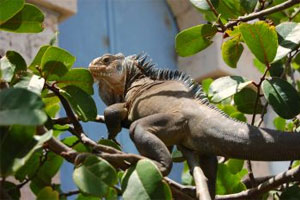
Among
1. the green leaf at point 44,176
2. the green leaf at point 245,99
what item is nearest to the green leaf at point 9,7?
the green leaf at point 44,176

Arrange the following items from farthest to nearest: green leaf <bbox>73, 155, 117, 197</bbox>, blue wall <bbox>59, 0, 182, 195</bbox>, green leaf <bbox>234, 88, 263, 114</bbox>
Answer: blue wall <bbox>59, 0, 182, 195</bbox>, green leaf <bbox>234, 88, 263, 114</bbox>, green leaf <bbox>73, 155, 117, 197</bbox>

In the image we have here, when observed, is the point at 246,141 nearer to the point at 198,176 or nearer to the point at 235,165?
the point at 198,176

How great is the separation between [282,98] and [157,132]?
0.83ft

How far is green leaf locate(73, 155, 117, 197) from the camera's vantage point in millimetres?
826

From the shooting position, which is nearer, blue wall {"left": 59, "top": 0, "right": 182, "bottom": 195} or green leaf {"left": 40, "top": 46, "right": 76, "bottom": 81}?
green leaf {"left": 40, "top": 46, "right": 76, "bottom": 81}

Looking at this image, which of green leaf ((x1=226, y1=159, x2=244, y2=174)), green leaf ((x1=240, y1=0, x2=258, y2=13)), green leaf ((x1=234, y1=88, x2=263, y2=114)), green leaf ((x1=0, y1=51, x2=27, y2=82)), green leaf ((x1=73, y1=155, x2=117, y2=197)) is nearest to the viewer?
green leaf ((x1=73, y1=155, x2=117, y2=197))

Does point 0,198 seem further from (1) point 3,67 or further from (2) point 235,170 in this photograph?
(2) point 235,170

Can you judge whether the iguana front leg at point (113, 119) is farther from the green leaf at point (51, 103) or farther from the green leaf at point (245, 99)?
the green leaf at point (245, 99)

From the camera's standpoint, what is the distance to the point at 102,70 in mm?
1390

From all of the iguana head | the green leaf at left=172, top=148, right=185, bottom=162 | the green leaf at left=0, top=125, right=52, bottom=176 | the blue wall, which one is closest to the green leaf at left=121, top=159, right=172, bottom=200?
the green leaf at left=0, top=125, right=52, bottom=176

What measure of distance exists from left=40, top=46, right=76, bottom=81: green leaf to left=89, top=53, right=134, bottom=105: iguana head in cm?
24

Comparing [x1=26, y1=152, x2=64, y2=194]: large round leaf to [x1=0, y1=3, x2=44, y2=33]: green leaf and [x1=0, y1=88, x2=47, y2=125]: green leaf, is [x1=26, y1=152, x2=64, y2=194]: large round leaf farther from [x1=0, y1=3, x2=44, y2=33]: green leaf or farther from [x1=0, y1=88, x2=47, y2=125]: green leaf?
[x1=0, y1=88, x2=47, y2=125]: green leaf

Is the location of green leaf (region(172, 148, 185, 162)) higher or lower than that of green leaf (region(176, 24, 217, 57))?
lower

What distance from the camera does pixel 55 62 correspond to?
44.2 inches
